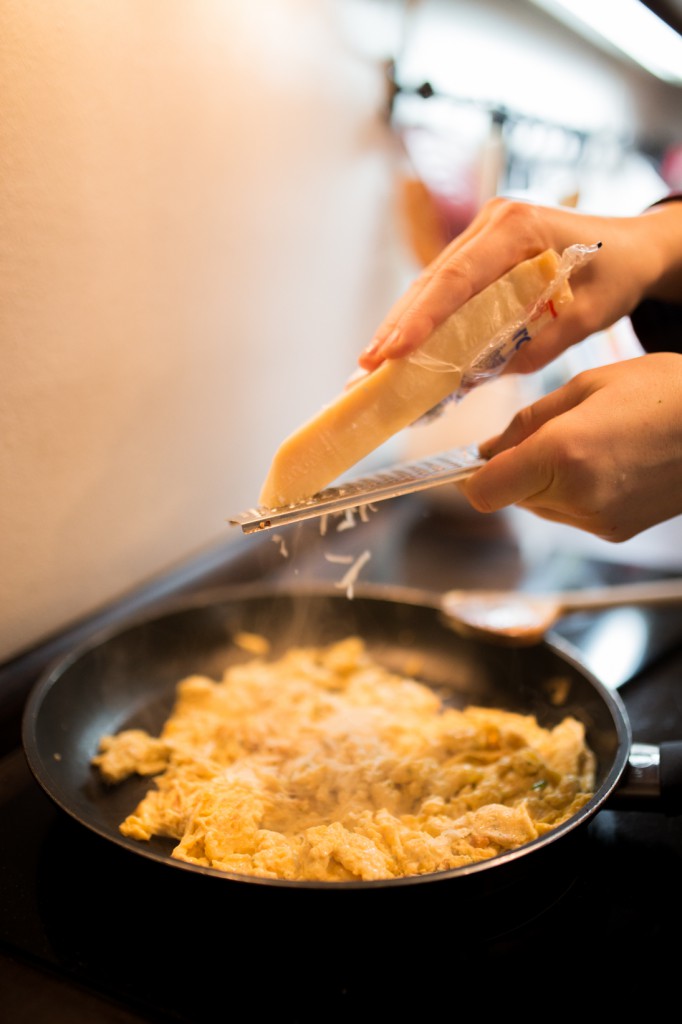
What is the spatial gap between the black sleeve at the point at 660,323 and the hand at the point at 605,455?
1.13 feet

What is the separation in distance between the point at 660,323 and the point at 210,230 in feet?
2.32

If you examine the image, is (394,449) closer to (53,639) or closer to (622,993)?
(53,639)

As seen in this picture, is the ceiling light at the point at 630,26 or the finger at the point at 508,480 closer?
the finger at the point at 508,480

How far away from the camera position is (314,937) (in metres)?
0.68

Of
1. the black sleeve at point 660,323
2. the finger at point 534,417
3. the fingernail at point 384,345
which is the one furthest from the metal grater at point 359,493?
the black sleeve at point 660,323

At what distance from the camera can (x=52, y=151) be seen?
975mm

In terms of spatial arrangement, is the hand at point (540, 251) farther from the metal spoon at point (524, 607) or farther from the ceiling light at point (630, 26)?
the ceiling light at point (630, 26)

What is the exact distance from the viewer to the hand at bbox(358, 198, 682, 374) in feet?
2.82

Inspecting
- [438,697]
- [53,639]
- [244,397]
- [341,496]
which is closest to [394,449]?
[244,397]

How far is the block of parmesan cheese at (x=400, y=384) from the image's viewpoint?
0.85 metres

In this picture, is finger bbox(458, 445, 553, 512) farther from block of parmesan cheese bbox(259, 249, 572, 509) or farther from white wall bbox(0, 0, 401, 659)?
white wall bbox(0, 0, 401, 659)

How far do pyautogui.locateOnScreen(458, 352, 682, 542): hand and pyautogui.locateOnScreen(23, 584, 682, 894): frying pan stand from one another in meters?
0.26

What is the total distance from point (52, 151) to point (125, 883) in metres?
0.84

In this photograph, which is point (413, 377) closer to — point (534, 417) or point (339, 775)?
point (534, 417)
